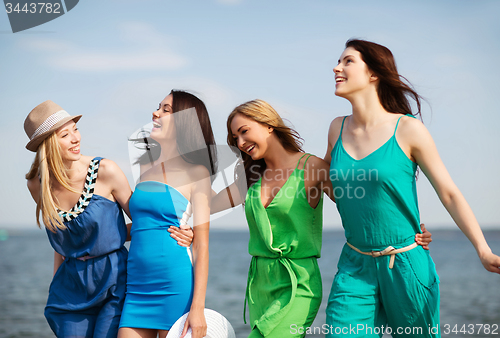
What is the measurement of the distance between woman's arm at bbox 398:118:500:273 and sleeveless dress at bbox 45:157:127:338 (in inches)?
83.7

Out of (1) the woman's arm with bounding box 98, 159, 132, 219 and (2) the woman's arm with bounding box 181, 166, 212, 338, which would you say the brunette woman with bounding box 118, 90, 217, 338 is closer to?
(2) the woman's arm with bounding box 181, 166, 212, 338

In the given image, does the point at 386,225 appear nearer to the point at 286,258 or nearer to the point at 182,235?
the point at 286,258

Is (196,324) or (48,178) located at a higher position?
(48,178)

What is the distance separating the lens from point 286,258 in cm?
300

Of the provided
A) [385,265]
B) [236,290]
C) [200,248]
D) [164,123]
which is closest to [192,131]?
[164,123]

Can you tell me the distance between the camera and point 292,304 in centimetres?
287

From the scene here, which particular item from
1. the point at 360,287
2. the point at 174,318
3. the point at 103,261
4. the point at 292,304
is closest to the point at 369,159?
the point at 360,287

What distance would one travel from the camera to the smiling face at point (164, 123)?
328 cm

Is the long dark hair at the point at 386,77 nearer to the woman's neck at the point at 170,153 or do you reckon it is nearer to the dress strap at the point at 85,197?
the woman's neck at the point at 170,153

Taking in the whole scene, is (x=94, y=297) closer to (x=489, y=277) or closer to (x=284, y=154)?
(x=284, y=154)

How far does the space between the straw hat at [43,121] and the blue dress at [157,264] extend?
2.49 ft

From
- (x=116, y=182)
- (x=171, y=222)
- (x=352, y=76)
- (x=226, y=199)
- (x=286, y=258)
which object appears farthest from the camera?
(x=226, y=199)

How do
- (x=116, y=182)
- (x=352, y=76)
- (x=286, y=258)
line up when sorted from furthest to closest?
(x=116, y=182), (x=286, y=258), (x=352, y=76)

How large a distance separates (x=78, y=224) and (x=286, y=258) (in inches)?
58.3
